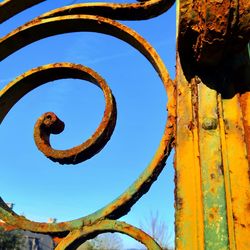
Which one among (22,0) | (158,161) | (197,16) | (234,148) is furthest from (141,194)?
(22,0)

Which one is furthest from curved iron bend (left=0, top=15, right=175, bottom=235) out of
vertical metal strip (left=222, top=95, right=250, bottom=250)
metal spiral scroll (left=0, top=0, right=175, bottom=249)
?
vertical metal strip (left=222, top=95, right=250, bottom=250)

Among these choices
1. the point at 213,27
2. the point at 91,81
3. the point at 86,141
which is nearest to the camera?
the point at 213,27

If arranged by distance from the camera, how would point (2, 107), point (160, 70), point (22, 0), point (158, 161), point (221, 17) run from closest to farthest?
point (221, 17), point (158, 161), point (160, 70), point (2, 107), point (22, 0)

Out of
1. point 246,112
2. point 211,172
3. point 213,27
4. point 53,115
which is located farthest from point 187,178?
point 53,115

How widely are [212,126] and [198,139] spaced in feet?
0.14

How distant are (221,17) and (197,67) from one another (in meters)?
0.17

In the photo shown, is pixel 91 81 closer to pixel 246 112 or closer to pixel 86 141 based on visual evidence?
pixel 86 141

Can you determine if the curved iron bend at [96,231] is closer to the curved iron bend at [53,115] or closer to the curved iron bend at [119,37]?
the curved iron bend at [119,37]

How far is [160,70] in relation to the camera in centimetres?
94

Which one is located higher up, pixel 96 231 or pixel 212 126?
pixel 212 126

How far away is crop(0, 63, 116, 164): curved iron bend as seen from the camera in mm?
939

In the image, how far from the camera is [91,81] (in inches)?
42.3

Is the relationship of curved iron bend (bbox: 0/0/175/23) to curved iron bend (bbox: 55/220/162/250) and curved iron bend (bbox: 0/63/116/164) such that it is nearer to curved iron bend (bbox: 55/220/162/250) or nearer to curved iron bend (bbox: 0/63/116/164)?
curved iron bend (bbox: 0/63/116/164)

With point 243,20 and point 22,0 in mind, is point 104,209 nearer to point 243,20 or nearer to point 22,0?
point 243,20
